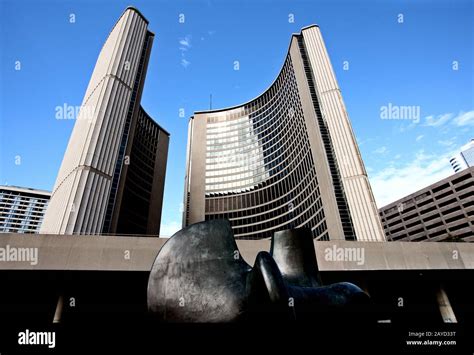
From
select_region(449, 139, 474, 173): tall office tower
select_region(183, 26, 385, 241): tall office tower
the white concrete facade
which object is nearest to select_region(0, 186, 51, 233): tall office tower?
select_region(183, 26, 385, 241): tall office tower

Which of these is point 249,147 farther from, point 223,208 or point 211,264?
point 211,264

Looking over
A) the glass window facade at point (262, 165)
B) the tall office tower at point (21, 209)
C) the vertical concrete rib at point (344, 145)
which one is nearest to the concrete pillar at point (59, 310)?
the vertical concrete rib at point (344, 145)

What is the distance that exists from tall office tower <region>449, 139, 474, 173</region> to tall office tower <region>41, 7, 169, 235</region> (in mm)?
175690

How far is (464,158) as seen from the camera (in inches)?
6083

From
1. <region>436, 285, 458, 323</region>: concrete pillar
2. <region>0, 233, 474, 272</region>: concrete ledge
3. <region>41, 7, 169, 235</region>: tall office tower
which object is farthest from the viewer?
<region>41, 7, 169, 235</region>: tall office tower

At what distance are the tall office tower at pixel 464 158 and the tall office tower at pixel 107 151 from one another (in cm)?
17569

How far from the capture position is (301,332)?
4746mm

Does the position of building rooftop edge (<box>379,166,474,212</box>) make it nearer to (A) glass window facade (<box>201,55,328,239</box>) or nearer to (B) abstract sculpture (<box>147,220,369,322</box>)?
(A) glass window facade (<box>201,55,328,239</box>)

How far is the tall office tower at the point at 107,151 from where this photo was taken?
3033cm

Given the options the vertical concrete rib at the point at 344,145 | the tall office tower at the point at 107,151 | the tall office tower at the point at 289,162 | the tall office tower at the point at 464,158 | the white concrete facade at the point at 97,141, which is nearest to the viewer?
the white concrete facade at the point at 97,141

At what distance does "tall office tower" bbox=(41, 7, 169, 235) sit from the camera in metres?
30.3

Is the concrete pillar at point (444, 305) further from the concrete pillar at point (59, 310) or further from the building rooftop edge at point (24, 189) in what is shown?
the building rooftop edge at point (24, 189)

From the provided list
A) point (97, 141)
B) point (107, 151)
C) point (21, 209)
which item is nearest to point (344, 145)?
point (107, 151)

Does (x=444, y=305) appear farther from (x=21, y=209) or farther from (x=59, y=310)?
(x=21, y=209)
